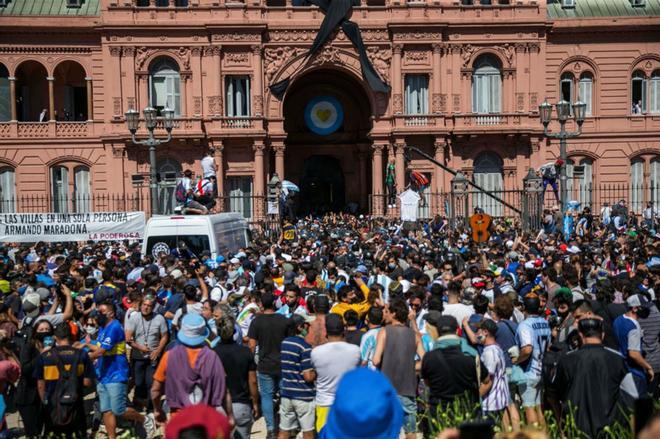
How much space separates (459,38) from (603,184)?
10589 mm

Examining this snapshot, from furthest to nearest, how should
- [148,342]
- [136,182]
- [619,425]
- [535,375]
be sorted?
[136,182]
[148,342]
[535,375]
[619,425]

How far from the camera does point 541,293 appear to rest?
12.3m

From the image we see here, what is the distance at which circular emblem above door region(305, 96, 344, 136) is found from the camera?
145 ft

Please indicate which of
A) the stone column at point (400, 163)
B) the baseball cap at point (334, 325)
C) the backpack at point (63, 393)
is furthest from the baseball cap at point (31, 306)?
the stone column at point (400, 163)

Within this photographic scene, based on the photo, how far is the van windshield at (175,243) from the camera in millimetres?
19953

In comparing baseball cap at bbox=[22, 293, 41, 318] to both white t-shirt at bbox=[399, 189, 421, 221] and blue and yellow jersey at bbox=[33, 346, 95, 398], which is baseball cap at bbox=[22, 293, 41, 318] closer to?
blue and yellow jersey at bbox=[33, 346, 95, 398]

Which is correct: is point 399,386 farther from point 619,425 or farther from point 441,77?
point 441,77

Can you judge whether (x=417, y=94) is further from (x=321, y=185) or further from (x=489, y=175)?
(x=321, y=185)

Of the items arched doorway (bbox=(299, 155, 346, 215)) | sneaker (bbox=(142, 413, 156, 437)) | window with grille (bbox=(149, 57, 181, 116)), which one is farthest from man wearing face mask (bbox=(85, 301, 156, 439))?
arched doorway (bbox=(299, 155, 346, 215))

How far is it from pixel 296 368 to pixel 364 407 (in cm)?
468

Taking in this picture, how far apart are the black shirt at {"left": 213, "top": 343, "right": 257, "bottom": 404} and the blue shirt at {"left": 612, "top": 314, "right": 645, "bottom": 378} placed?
449 cm

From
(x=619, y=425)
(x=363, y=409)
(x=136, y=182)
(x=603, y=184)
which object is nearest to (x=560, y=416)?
(x=619, y=425)

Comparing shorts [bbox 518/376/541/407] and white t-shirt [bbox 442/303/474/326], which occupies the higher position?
white t-shirt [bbox 442/303/474/326]

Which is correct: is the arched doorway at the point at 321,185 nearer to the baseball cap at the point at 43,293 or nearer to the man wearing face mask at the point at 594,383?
the baseball cap at the point at 43,293
